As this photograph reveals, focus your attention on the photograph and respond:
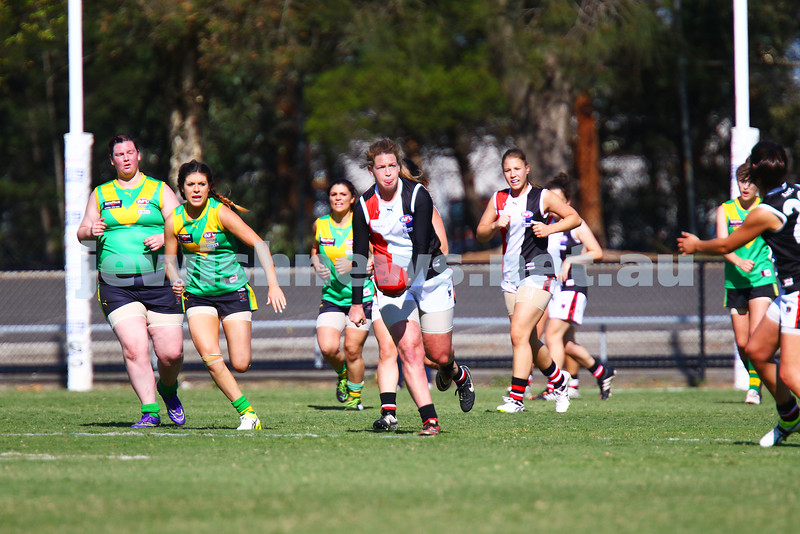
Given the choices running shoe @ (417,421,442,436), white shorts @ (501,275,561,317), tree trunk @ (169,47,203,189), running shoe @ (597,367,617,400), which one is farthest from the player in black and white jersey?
tree trunk @ (169,47,203,189)

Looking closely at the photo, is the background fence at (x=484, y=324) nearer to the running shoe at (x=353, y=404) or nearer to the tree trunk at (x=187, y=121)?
the running shoe at (x=353, y=404)

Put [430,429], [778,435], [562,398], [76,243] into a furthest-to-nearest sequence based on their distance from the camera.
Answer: [76,243] → [562,398] → [430,429] → [778,435]

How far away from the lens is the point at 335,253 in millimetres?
10531

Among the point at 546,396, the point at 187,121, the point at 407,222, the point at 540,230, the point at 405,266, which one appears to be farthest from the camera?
the point at 187,121

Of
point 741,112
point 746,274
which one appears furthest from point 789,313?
point 741,112

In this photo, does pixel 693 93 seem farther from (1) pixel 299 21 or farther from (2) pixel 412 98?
(1) pixel 299 21

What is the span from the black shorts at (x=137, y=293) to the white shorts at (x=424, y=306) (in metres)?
1.99

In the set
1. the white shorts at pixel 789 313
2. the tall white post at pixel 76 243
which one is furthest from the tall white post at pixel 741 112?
the tall white post at pixel 76 243

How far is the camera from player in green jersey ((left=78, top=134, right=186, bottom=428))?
8133 mm

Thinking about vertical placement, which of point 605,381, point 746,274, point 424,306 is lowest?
point 605,381

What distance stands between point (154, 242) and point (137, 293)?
0.49 m

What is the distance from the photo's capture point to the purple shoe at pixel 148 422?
835 cm

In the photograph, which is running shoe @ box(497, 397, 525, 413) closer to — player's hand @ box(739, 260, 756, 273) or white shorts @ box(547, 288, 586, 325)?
white shorts @ box(547, 288, 586, 325)

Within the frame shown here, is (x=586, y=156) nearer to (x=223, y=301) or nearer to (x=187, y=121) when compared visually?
(x=187, y=121)
